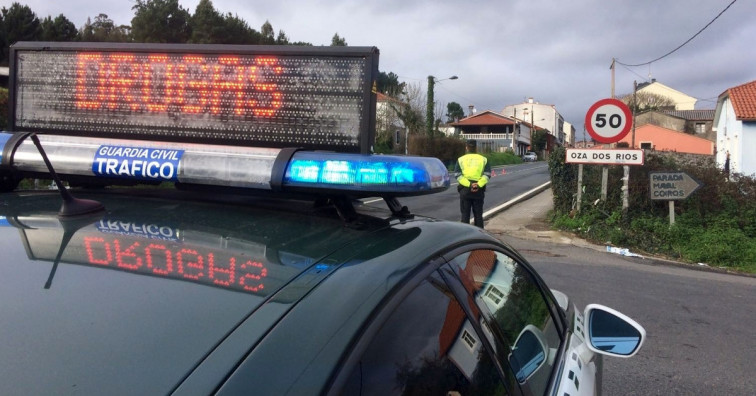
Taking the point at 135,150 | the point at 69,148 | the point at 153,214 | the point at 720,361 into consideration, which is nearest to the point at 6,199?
the point at 69,148

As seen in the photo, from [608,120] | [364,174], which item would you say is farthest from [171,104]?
[608,120]

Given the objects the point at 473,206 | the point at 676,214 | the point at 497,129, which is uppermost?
the point at 497,129

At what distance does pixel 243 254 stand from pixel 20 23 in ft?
141

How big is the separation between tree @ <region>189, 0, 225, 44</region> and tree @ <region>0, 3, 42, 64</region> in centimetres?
1031

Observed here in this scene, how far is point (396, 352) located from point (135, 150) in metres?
1.23

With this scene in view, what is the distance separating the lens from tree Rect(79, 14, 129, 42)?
1463 inches

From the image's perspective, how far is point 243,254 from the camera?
155 centimetres

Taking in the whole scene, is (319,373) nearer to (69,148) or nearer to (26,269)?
(26,269)

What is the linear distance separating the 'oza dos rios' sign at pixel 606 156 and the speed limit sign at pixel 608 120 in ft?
0.86

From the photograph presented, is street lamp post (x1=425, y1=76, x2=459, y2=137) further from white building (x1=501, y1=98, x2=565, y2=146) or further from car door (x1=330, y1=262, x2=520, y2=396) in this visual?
white building (x1=501, y1=98, x2=565, y2=146)

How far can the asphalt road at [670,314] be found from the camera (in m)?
4.40

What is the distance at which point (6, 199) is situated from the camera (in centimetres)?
210

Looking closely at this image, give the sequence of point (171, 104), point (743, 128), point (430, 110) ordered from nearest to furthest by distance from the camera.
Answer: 1. point (171, 104)
2. point (743, 128)
3. point (430, 110)

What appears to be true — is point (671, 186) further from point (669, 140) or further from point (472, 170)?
point (669, 140)
